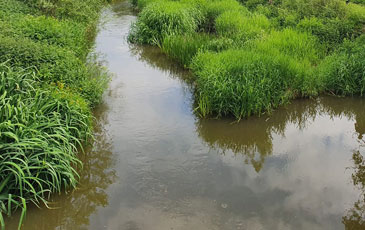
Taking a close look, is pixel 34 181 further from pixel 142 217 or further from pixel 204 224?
pixel 204 224

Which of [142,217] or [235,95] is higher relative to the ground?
[235,95]

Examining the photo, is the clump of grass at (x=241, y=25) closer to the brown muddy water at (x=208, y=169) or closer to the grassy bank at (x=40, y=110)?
the brown muddy water at (x=208, y=169)

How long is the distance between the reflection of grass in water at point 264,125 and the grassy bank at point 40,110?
2.37 metres

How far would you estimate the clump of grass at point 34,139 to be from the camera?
4.61 metres

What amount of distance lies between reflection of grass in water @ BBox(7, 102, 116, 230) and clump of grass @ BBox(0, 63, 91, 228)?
0.54 feet

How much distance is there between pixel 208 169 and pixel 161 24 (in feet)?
24.3

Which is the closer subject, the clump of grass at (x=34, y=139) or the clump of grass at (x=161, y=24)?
the clump of grass at (x=34, y=139)

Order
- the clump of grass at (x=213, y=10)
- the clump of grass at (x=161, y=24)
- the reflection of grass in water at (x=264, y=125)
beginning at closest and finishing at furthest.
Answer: the reflection of grass in water at (x=264, y=125) < the clump of grass at (x=161, y=24) < the clump of grass at (x=213, y=10)

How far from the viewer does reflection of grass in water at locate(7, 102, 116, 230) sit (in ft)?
15.3

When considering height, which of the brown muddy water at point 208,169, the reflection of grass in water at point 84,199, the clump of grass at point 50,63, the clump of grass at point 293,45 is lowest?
the reflection of grass in water at point 84,199

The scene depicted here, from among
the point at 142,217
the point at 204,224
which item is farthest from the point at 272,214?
the point at 142,217

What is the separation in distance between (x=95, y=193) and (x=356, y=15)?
9.19 metres

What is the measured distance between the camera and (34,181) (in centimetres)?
488

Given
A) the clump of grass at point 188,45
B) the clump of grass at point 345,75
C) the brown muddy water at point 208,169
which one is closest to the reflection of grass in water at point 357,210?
the brown muddy water at point 208,169
